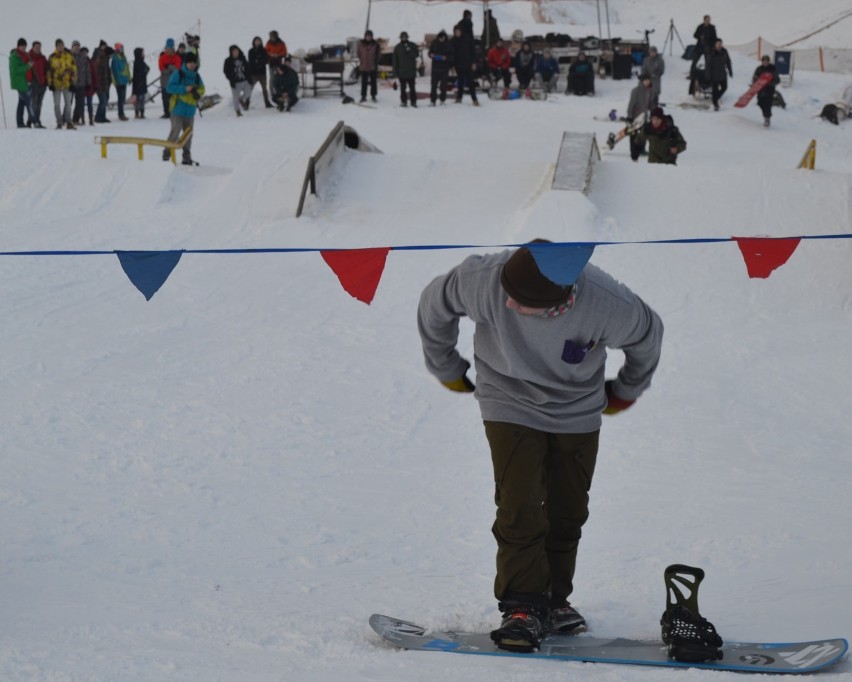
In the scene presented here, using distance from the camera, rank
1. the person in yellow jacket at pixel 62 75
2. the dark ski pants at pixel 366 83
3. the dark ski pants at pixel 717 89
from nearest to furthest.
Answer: the person in yellow jacket at pixel 62 75, the dark ski pants at pixel 366 83, the dark ski pants at pixel 717 89

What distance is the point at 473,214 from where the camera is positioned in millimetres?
12875

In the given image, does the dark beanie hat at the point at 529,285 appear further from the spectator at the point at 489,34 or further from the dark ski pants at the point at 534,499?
the spectator at the point at 489,34

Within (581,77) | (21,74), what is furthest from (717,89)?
(21,74)

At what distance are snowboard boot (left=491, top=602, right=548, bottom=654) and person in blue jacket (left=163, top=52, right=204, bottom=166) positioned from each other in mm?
12601

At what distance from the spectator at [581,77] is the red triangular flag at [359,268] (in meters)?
19.5

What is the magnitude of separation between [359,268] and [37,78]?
1499cm

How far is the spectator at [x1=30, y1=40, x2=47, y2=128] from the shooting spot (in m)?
17.5

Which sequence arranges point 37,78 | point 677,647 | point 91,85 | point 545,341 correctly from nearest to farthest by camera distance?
point 545,341 → point 677,647 → point 37,78 → point 91,85

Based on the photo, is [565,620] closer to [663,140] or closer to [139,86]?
[663,140]

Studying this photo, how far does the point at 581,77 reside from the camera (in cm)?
2312

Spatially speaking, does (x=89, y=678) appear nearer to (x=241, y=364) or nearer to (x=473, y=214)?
(x=241, y=364)

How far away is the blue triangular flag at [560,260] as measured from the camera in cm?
342

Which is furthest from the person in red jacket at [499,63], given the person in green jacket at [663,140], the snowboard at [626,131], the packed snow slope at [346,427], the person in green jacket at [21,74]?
the person in green jacket at [21,74]

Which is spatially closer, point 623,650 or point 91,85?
point 623,650
